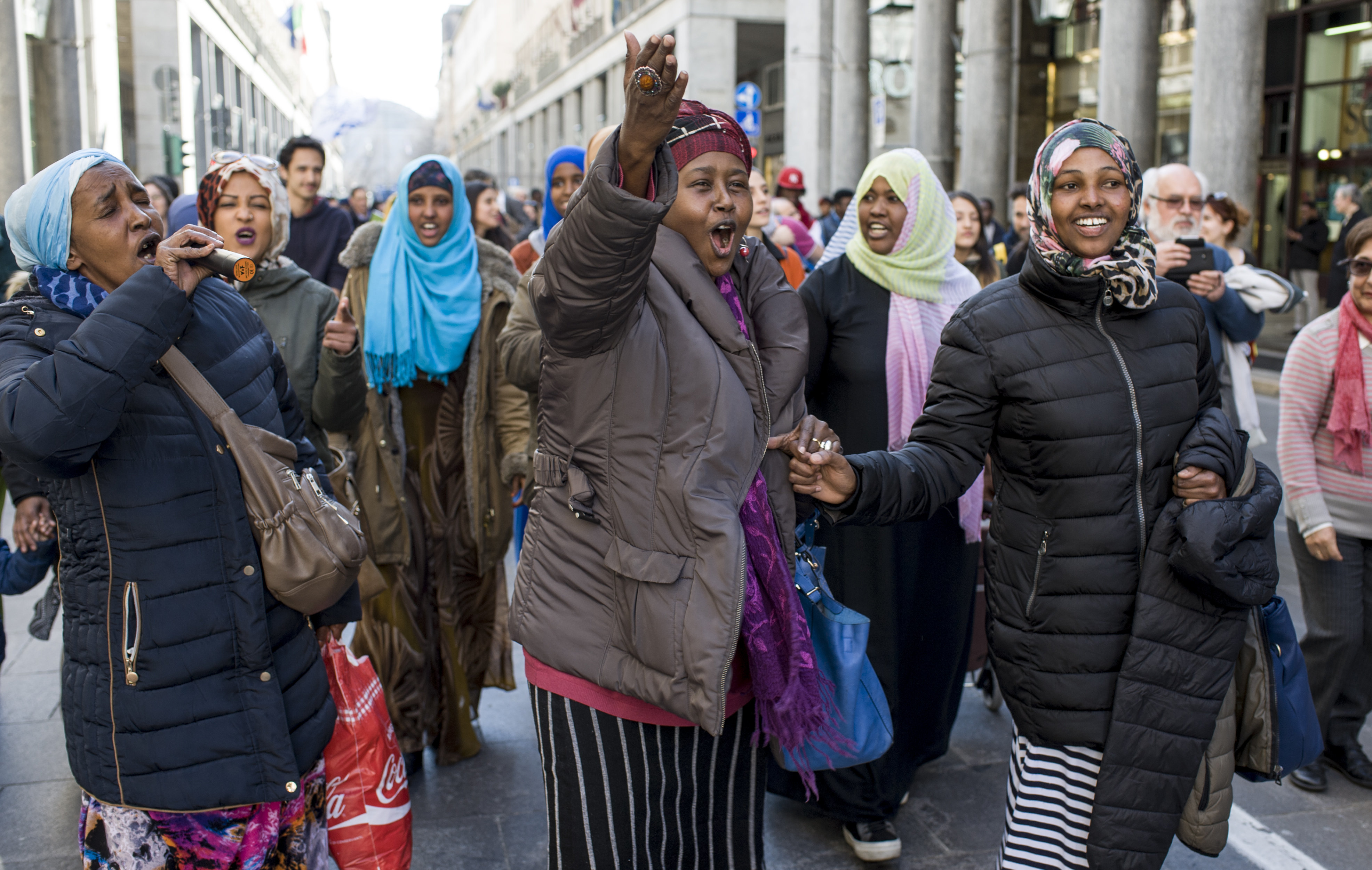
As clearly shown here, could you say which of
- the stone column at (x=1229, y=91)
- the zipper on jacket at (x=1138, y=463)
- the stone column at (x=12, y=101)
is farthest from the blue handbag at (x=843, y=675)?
the stone column at (x=12, y=101)

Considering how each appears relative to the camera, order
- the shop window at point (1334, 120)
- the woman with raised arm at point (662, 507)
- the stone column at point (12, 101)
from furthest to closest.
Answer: the shop window at point (1334, 120)
the stone column at point (12, 101)
the woman with raised arm at point (662, 507)

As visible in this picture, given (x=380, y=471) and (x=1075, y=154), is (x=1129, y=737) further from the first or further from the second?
(x=380, y=471)

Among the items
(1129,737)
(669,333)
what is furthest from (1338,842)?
(669,333)

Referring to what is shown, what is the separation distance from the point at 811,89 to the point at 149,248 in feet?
71.5

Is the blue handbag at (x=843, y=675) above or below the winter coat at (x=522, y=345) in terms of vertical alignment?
below

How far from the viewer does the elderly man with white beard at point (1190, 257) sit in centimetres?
462

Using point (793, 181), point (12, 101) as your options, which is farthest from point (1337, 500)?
point (12, 101)

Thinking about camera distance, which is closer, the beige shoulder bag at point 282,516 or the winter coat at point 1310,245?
the beige shoulder bag at point 282,516

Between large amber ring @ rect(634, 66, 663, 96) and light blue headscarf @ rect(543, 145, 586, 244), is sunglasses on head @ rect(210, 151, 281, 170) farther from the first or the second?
large amber ring @ rect(634, 66, 663, 96)

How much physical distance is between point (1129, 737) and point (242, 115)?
162 feet

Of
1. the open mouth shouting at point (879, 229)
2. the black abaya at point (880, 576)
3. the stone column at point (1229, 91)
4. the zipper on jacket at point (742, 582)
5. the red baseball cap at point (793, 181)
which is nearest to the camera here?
the zipper on jacket at point (742, 582)

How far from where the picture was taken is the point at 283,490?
2.46m

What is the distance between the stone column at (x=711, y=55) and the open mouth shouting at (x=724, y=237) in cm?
2941

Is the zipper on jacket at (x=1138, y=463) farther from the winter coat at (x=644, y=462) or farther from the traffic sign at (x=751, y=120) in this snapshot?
the traffic sign at (x=751, y=120)
